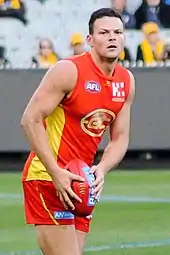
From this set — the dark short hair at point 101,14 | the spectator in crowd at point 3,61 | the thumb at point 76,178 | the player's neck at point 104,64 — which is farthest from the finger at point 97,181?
the spectator in crowd at point 3,61

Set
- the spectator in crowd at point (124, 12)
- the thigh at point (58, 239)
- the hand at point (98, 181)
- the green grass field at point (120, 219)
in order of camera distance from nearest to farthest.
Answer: the hand at point (98, 181), the thigh at point (58, 239), the green grass field at point (120, 219), the spectator in crowd at point (124, 12)

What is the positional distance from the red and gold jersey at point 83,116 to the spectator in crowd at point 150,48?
12.1m

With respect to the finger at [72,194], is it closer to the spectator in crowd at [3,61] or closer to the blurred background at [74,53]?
the blurred background at [74,53]

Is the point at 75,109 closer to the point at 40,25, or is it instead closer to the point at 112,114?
the point at 112,114

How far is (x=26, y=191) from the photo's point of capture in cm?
648

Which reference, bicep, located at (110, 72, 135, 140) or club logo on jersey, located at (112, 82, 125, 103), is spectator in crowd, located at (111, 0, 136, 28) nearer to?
bicep, located at (110, 72, 135, 140)

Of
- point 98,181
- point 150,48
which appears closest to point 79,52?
point 150,48

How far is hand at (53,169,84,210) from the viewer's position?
20.0 feet

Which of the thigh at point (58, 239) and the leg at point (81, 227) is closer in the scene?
the thigh at point (58, 239)

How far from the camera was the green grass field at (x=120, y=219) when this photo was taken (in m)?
10.1

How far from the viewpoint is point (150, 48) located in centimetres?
1858

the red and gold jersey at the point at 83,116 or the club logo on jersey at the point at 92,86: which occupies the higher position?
the club logo on jersey at the point at 92,86

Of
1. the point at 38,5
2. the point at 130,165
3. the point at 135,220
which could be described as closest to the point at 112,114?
the point at 135,220

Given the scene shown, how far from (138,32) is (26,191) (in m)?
12.9
